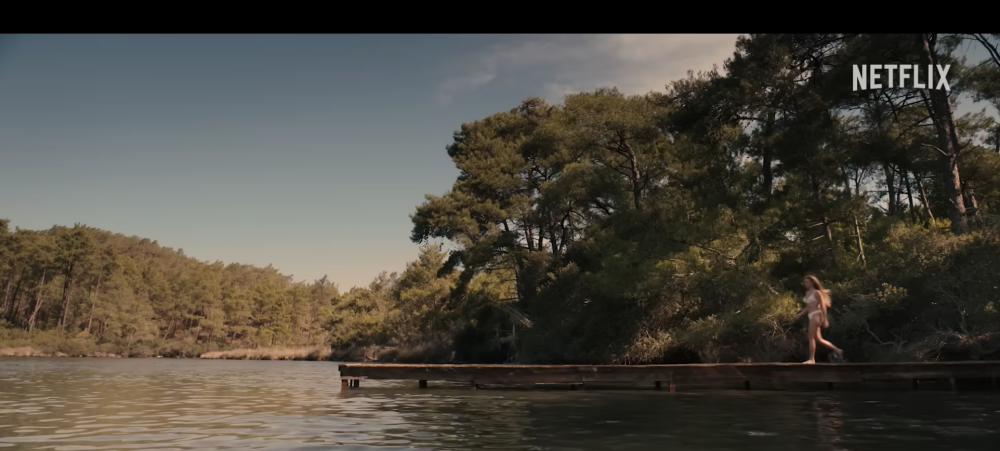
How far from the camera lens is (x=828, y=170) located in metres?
23.9

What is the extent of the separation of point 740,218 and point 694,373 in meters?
8.91

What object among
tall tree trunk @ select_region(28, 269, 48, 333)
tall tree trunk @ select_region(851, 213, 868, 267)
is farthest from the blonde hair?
tall tree trunk @ select_region(28, 269, 48, 333)

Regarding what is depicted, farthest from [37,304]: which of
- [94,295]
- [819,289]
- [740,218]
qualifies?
[819,289]

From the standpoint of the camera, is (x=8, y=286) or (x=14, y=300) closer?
(x=14, y=300)

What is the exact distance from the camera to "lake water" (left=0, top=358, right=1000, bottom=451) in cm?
866

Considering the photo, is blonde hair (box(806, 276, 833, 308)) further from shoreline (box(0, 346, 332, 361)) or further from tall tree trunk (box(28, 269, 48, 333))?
tall tree trunk (box(28, 269, 48, 333))

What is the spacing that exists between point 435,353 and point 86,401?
36.3m

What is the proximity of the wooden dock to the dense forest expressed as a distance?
237 centimetres

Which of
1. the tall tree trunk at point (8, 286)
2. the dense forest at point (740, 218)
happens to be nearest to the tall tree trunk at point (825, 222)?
the dense forest at point (740, 218)

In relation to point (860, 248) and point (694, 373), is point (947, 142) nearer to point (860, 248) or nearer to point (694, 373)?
point (860, 248)

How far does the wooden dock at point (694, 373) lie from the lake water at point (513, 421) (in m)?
0.45

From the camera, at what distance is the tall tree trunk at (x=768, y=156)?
83.4 ft

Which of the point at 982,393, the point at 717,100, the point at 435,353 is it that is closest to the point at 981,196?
the point at 717,100

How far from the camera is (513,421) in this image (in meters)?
11.4
